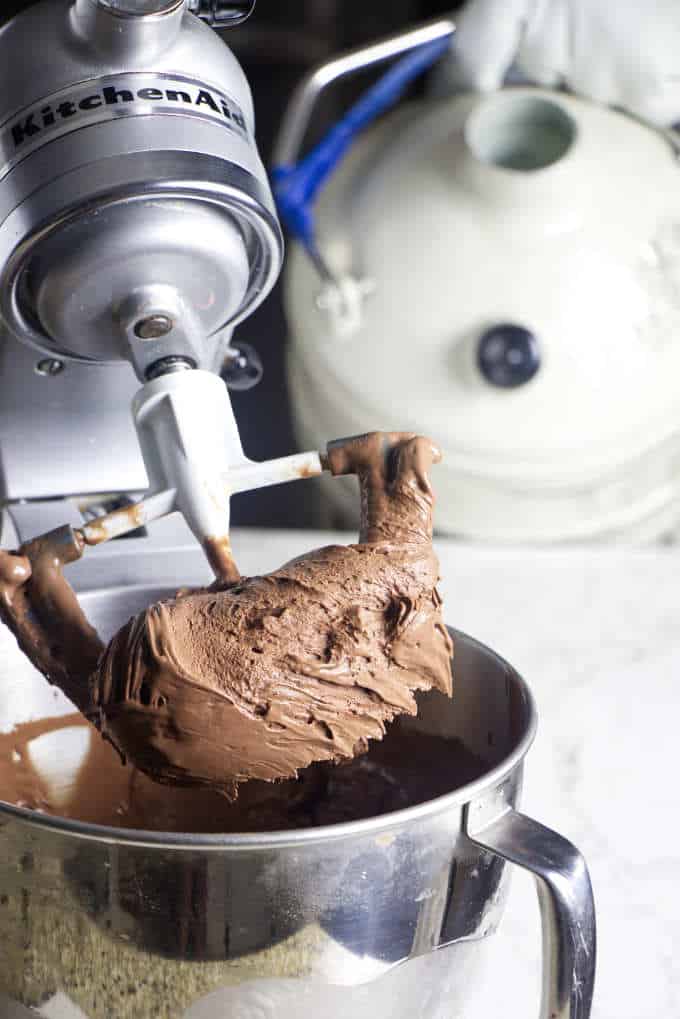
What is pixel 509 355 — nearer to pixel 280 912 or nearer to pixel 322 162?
pixel 322 162

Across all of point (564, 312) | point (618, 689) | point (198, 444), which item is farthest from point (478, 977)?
point (564, 312)

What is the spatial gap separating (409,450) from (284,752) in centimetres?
15

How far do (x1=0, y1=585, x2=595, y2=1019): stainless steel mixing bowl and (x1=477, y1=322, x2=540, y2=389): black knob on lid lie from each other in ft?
2.15

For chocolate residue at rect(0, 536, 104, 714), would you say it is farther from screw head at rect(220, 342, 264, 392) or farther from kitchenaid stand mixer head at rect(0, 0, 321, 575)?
screw head at rect(220, 342, 264, 392)

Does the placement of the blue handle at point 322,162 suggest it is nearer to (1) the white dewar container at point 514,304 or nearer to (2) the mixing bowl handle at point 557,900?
(1) the white dewar container at point 514,304

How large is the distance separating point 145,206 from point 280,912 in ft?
0.93

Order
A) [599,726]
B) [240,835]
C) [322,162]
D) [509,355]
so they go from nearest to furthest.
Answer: [240,835], [599,726], [509,355], [322,162]

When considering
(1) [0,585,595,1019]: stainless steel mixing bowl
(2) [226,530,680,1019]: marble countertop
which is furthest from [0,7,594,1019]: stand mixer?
(2) [226,530,680,1019]: marble countertop

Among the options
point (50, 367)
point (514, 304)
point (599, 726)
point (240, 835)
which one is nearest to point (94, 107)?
point (50, 367)

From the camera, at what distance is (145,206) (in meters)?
0.49

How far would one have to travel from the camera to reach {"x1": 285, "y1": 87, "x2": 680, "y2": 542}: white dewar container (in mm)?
1110

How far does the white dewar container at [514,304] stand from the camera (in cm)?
111

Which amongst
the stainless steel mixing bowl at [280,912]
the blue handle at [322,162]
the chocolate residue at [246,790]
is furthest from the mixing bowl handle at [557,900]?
the blue handle at [322,162]

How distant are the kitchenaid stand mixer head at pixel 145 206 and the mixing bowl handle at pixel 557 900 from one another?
0.17m
